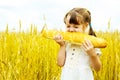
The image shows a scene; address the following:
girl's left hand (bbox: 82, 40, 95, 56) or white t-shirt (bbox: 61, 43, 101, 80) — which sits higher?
girl's left hand (bbox: 82, 40, 95, 56)

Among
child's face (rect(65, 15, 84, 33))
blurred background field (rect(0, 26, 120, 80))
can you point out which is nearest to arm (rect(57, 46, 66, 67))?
child's face (rect(65, 15, 84, 33))

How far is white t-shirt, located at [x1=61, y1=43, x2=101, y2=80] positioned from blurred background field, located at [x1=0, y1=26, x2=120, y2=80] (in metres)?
0.62

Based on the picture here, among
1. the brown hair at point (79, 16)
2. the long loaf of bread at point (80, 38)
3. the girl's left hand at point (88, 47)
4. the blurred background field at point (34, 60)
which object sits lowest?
the blurred background field at point (34, 60)

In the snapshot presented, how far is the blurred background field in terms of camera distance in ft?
10.7

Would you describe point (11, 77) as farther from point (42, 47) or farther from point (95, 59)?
point (95, 59)

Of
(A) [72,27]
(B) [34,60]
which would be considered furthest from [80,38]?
(B) [34,60]

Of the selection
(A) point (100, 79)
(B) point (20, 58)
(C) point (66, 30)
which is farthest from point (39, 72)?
(C) point (66, 30)

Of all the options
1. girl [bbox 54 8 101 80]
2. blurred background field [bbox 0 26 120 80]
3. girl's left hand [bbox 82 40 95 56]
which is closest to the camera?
girl's left hand [bbox 82 40 95 56]

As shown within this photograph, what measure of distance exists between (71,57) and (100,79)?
1076 mm

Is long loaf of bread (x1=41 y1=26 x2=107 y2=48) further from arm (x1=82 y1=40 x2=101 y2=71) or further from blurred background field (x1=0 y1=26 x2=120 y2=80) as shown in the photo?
blurred background field (x1=0 y1=26 x2=120 y2=80)

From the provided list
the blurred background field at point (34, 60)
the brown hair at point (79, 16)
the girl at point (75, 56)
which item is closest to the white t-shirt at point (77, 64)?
the girl at point (75, 56)

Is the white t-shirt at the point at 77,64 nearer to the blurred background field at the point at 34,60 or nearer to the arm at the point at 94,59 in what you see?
the arm at the point at 94,59

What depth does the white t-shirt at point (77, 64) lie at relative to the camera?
256 cm

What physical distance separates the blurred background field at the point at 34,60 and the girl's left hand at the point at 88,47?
30.4 inches
